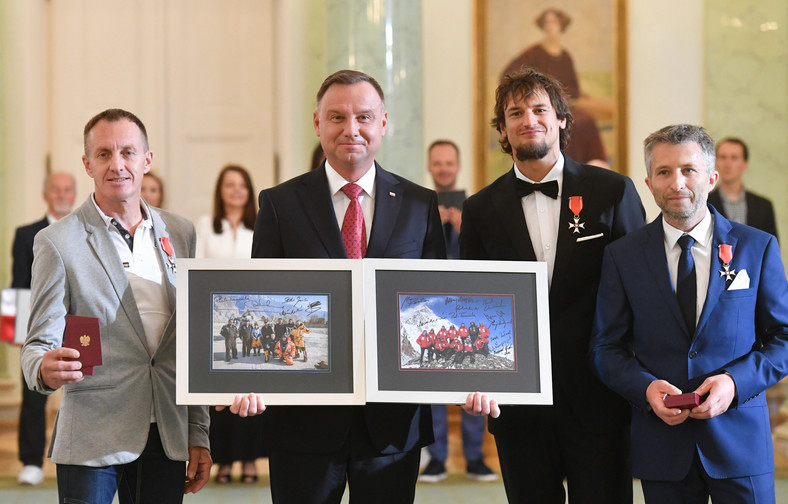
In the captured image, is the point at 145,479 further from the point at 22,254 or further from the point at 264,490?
the point at 22,254

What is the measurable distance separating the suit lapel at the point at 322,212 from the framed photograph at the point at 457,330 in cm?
17

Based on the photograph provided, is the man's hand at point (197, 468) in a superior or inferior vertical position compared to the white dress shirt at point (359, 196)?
inferior

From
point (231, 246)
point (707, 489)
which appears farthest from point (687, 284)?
point (231, 246)

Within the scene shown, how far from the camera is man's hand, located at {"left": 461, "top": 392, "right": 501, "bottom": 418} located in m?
2.93

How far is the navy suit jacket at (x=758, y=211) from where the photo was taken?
7453 mm

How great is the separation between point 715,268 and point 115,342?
200 cm

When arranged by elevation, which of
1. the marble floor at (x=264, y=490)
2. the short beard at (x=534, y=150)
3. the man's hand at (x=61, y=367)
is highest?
the short beard at (x=534, y=150)

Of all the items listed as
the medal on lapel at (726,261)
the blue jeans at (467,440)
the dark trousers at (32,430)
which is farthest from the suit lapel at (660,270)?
the dark trousers at (32,430)

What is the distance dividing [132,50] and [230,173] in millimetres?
3291

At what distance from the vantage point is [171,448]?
2.97 meters

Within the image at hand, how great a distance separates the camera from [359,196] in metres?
3.19

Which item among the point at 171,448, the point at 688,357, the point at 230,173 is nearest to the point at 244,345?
the point at 171,448

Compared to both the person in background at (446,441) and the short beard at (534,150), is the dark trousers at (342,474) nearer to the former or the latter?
the short beard at (534,150)

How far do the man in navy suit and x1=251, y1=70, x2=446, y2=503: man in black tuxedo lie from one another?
0.69 meters
